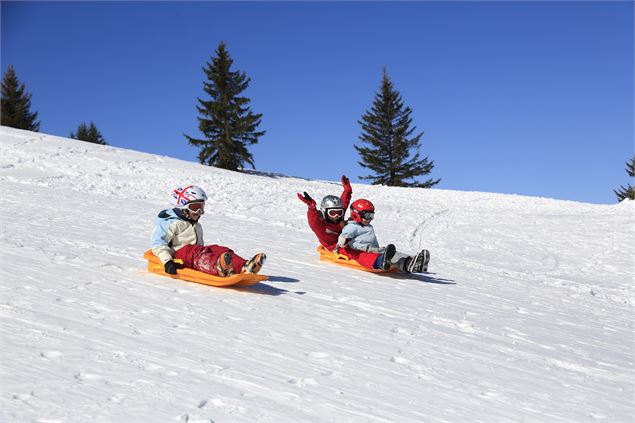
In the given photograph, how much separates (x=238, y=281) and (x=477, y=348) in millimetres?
2538

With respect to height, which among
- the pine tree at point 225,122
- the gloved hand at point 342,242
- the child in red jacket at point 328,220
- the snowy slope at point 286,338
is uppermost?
the pine tree at point 225,122

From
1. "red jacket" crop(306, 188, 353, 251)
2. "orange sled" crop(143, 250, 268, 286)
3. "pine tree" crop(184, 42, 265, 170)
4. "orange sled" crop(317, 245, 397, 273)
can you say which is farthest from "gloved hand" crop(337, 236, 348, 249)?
"pine tree" crop(184, 42, 265, 170)

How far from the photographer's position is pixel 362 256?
8.37 m

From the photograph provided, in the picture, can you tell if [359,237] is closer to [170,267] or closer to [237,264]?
[237,264]

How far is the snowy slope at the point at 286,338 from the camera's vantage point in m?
2.86

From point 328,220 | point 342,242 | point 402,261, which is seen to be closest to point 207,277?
point 342,242

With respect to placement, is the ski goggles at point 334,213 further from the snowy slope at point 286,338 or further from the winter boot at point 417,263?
the winter boot at point 417,263

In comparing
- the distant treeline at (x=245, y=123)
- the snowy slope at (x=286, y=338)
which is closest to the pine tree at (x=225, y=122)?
the distant treeline at (x=245, y=123)

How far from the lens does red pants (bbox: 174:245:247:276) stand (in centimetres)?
591

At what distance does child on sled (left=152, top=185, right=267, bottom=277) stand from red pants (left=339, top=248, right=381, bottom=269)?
2.76 meters

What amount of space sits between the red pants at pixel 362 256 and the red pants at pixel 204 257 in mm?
2759

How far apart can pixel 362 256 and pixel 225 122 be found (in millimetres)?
26819

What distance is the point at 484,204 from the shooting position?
884 inches

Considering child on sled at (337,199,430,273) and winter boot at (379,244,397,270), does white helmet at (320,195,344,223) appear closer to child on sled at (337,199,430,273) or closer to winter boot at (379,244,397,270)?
child on sled at (337,199,430,273)
